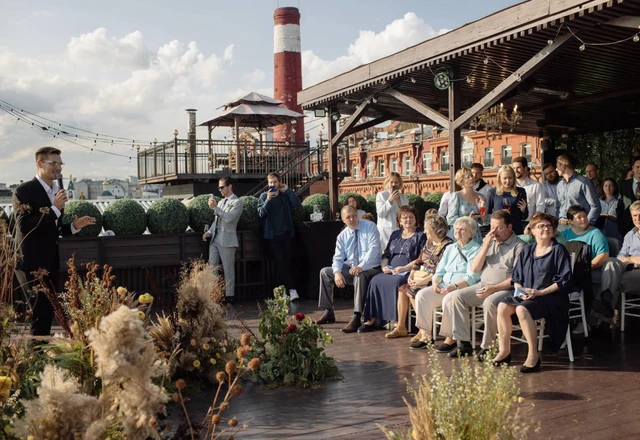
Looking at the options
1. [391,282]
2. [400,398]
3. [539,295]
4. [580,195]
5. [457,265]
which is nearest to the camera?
[400,398]

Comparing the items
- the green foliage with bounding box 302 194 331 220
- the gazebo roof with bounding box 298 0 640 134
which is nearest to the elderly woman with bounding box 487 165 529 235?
the gazebo roof with bounding box 298 0 640 134

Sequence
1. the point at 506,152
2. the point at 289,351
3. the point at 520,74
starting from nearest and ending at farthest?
the point at 289,351
the point at 520,74
the point at 506,152

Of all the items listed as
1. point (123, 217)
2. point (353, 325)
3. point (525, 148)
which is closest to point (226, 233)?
point (123, 217)

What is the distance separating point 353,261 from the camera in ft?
22.7

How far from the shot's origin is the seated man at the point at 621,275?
5762 millimetres

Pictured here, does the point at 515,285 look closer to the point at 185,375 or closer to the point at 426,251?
the point at 426,251

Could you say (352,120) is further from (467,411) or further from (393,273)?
(467,411)

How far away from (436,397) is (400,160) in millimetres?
36475

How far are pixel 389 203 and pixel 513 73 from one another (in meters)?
2.05

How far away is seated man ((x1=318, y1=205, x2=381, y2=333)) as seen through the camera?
6707 mm

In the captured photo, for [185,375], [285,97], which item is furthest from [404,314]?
[285,97]

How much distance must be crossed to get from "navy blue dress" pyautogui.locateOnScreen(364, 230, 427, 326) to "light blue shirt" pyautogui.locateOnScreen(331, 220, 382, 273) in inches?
7.3

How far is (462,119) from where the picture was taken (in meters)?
7.79

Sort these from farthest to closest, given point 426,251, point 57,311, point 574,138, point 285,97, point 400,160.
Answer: point 400,160, point 285,97, point 574,138, point 426,251, point 57,311
